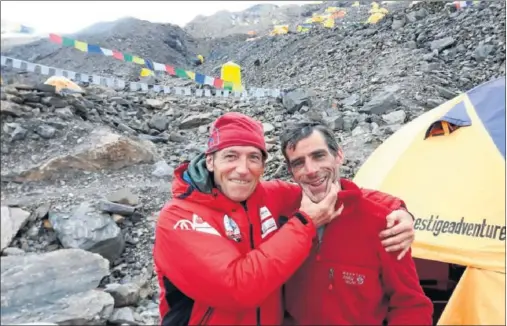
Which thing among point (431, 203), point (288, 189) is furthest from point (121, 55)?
point (431, 203)

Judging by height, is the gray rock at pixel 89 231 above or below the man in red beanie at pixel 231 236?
below

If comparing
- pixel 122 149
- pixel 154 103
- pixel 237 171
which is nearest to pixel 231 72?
Result: pixel 122 149

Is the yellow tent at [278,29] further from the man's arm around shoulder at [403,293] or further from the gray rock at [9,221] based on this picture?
Result: the man's arm around shoulder at [403,293]

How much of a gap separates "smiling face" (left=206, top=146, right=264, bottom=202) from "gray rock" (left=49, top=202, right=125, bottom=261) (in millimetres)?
1950

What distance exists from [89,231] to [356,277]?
242cm

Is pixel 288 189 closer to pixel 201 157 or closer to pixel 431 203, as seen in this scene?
pixel 201 157

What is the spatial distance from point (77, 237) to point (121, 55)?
1.50m

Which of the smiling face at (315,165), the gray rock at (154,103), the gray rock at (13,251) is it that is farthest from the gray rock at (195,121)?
the smiling face at (315,165)

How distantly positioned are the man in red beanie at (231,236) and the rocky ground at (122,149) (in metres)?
0.82

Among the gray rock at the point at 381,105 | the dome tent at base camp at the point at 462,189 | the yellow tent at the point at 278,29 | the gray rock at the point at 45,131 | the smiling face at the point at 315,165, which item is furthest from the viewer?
the gray rock at the point at 381,105

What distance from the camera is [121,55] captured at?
275 centimetres

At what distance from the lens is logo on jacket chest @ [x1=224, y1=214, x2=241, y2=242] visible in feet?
5.93

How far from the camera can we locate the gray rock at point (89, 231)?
3436 millimetres

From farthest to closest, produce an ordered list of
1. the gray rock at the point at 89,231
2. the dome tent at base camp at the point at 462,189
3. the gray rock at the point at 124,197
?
the gray rock at the point at 124,197, the gray rock at the point at 89,231, the dome tent at base camp at the point at 462,189
